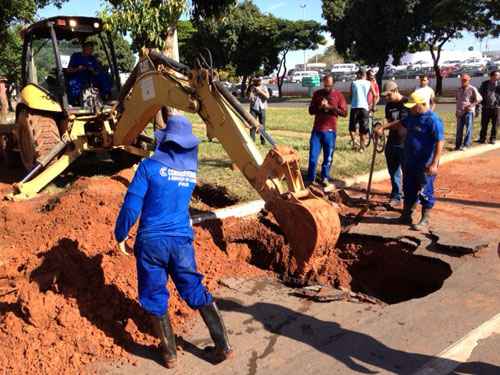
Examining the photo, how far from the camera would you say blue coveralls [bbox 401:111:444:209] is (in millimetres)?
6375

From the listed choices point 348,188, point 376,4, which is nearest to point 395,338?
point 348,188

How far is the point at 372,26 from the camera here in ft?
108

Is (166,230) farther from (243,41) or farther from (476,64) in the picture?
(476,64)

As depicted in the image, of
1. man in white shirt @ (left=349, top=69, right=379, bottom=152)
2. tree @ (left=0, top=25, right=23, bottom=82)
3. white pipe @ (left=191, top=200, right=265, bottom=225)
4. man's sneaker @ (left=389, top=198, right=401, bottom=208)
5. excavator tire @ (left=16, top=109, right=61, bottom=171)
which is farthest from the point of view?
tree @ (left=0, top=25, right=23, bottom=82)

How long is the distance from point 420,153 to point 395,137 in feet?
3.58

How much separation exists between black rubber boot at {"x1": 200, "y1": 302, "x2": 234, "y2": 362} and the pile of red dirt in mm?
570

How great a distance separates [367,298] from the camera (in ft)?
16.1

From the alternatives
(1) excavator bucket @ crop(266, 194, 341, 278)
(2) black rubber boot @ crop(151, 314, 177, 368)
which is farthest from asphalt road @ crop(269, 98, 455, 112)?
(2) black rubber boot @ crop(151, 314, 177, 368)

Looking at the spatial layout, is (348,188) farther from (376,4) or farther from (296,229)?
(376,4)

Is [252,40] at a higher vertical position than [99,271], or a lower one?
higher

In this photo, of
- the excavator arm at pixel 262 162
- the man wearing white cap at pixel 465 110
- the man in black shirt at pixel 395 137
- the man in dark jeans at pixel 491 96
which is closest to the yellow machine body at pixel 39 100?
the excavator arm at pixel 262 162

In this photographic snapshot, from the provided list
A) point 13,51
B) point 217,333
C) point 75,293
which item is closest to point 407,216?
point 217,333

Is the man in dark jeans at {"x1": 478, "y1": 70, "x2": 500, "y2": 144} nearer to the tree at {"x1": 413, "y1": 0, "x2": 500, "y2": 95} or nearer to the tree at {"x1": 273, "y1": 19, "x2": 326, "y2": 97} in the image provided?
the tree at {"x1": 413, "y1": 0, "x2": 500, "y2": 95}

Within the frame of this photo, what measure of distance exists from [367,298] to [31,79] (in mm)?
7177
